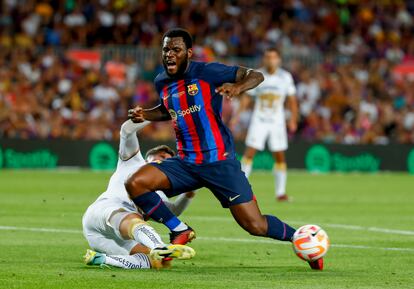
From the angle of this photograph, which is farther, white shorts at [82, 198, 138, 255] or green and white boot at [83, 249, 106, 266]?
white shorts at [82, 198, 138, 255]

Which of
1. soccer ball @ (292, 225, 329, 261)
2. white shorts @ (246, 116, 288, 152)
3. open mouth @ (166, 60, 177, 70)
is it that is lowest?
white shorts @ (246, 116, 288, 152)

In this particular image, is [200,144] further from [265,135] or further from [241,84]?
[265,135]

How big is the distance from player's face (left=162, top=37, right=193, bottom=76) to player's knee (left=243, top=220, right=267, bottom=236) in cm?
147

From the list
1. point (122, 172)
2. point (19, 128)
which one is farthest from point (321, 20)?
point (122, 172)

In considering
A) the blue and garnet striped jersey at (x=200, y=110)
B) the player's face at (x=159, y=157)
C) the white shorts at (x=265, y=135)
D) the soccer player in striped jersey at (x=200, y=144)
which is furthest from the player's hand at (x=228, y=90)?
the white shorts at (x=265, y=135)

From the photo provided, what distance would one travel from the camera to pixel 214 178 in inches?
382

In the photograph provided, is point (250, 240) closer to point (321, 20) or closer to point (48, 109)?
point (48, 109)

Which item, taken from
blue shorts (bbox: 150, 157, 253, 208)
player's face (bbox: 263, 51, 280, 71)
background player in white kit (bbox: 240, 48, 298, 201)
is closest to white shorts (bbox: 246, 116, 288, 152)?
background player in white kit (bbox: 240, 48, 298, 201)

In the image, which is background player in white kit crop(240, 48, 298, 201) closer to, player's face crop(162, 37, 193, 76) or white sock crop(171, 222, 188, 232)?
player's face crop(162, 37, 193, 76)

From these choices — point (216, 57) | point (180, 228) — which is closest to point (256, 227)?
point (180, 228)

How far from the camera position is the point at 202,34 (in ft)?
102

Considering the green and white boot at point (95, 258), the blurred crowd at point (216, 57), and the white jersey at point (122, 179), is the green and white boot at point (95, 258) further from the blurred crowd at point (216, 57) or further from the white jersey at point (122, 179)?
the blurred crowd at point (216, 57)

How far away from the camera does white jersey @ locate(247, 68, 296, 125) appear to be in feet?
63.2

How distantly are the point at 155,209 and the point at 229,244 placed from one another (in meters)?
2.56
